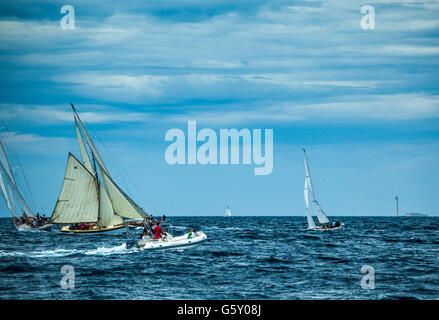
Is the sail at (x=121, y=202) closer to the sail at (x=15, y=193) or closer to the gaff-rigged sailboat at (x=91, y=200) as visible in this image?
the gaff-rigged sailboat at (x=91, y=200)

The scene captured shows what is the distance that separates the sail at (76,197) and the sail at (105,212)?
2259 millimetres

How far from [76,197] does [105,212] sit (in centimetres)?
537

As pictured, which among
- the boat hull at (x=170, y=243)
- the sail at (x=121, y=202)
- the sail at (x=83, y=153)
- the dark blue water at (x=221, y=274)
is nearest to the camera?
the dark blue water at (x=221, y=274)

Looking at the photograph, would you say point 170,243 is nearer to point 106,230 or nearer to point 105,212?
point 105,212

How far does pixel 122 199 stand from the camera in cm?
7619

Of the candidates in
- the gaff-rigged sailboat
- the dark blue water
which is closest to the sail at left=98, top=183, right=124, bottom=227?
the gaff-rigged sailboat

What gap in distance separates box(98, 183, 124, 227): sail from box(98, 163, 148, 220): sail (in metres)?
0.89

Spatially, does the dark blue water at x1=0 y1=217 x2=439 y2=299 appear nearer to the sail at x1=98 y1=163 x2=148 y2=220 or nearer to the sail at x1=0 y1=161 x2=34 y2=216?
the sail at x1=98 y1=163 x2=148 y2=220

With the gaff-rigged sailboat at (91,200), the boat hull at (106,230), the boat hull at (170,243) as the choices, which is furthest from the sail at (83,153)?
the boat hull at (170,243)

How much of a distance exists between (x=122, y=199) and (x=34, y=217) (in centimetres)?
4932

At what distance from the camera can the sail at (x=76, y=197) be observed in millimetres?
78438

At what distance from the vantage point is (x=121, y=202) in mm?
76500

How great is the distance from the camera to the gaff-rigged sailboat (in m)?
75.7

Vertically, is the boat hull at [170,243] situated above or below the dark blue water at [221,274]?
above
